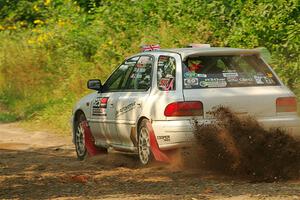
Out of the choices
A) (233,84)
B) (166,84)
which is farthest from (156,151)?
(233,84)

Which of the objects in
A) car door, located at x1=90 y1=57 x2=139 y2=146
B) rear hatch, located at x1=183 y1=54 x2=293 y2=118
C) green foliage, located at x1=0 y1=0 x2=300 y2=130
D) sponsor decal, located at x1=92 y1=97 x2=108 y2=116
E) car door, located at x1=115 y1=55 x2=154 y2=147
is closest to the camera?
rear hatch, located at x1=183 y1=54 x2=293 y2=118

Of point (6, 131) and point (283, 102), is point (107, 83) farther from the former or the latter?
point (6, 131)

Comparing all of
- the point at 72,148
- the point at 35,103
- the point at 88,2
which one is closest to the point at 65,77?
the point at 35,103

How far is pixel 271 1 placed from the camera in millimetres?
15406

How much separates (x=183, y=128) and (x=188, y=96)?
0.39m

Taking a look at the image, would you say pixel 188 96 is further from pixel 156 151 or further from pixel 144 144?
pixel 144 144

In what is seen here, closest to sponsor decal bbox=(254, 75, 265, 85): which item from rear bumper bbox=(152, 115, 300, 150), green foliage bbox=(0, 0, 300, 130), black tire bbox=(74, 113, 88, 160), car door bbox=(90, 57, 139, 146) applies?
rear bumper bbox=(152, 115, 300, 150)

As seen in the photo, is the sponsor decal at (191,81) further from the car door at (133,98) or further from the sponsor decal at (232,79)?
the car door at (133,98)

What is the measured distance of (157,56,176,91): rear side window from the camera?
10.4 m

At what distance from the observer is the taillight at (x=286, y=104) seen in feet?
33.7

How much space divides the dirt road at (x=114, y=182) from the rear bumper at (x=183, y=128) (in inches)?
13.8

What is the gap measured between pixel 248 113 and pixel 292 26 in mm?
5054

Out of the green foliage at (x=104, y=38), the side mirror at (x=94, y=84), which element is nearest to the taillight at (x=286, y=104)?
the side mirror at (x=94, y=84)

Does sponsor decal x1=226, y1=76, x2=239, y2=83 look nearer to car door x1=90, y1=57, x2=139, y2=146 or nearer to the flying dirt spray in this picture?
the flying dirt spray
